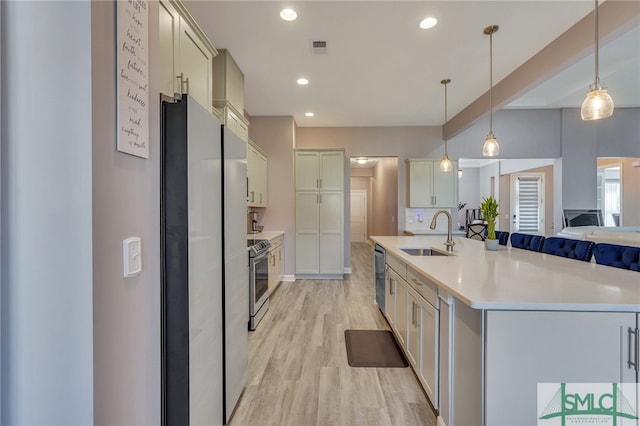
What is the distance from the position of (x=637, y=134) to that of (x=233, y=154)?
7705 millimetres

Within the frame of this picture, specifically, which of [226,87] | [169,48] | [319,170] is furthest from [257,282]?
[319,170]

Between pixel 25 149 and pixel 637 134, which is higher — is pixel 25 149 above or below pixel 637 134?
below

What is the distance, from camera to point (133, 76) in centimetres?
94

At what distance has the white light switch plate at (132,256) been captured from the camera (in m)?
0.91

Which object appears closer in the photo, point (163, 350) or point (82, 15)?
point (82, 15)

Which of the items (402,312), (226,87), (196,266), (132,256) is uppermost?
(226,87)

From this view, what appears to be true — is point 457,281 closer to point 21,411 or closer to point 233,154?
point 233,154

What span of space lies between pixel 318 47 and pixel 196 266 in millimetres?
2672

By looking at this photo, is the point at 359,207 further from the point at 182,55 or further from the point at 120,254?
the point at 120,254

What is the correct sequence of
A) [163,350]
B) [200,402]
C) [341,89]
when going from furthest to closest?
1. [341,89]
2. [200,402]
3. [163,350]

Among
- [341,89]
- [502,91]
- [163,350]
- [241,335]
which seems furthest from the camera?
[341,89]

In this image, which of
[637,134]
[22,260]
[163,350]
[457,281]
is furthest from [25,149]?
[637,134]

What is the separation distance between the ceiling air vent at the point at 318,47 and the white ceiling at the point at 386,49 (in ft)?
0.16

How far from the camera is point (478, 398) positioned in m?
1.28
